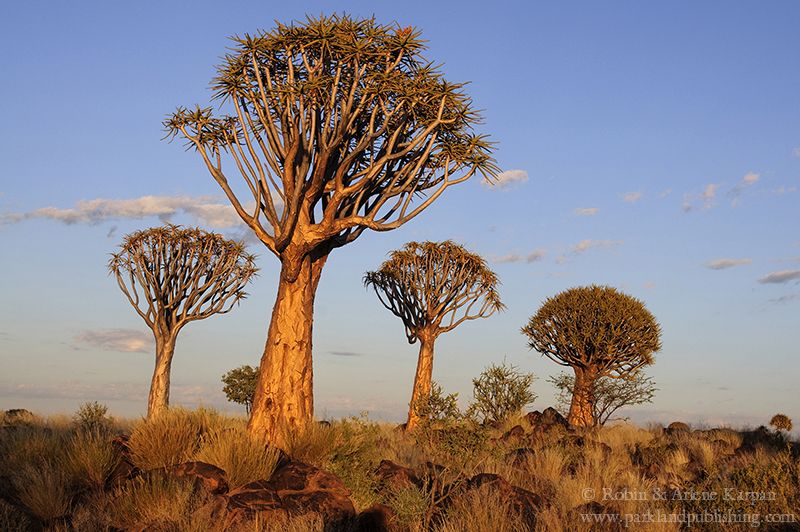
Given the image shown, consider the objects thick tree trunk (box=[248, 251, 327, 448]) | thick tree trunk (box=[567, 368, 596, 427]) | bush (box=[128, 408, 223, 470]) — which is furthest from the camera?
thick tree trunk (box=[567, 368, 596, 427])

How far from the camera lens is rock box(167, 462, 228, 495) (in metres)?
10.1

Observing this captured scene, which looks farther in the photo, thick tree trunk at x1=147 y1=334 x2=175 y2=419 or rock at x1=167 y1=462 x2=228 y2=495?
thick tree trunk at x1=147 y1=334 x2=175 y2=419

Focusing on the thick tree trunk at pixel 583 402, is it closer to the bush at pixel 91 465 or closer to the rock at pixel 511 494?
the rock at pixel 511 494

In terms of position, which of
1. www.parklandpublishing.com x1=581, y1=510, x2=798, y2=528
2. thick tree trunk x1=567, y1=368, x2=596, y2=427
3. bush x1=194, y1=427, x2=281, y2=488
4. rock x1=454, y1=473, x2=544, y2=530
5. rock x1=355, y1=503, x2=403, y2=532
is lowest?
rock x1=355, y1=503, x2=403, y2=532

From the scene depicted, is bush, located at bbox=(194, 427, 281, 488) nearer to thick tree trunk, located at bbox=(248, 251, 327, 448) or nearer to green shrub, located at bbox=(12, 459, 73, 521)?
thick tree trunk, located at bbox=(248, 251, 327, 448)

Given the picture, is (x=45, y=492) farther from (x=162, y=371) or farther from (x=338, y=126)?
(x=162, y=371)

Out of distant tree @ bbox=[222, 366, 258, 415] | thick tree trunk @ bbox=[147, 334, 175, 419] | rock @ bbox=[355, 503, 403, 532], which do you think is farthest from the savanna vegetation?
distant tree @ bbox=[222, 366, 258, 415]

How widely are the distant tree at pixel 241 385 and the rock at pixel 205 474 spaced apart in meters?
25.6

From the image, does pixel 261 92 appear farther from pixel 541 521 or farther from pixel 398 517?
pixel 541 521

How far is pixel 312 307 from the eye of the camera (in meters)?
13.5

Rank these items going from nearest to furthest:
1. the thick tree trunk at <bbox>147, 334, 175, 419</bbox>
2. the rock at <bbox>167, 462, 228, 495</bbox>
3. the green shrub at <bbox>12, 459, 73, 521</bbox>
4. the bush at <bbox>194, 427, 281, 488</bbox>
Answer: the rock at <bbox>167, 462, 228, 495</bbox>
the green shrub at <bbox>12, 459, 73, 521</bbox>
the bush at <bbox>194, 427, 281, 488</bbox>
the thick tree trunk at <bbox>147, 334, 175, 419</bbox>

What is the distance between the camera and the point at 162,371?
83.1 feet

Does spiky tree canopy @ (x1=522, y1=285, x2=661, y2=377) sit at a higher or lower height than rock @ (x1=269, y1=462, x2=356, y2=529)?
higher

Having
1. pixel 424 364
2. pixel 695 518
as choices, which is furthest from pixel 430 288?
pixel 695 518
